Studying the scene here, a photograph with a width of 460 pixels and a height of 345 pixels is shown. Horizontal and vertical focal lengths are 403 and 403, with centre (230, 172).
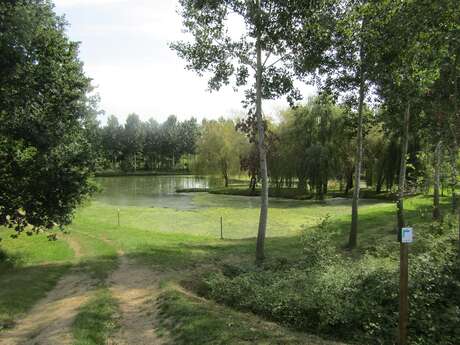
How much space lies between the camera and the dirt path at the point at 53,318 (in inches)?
287

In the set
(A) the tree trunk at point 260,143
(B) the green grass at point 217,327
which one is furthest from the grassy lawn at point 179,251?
(A) the tree trunk at point 260,143

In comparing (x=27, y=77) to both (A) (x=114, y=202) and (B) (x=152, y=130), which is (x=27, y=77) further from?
(B) (x=152, y=130)

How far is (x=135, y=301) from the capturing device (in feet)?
31.9

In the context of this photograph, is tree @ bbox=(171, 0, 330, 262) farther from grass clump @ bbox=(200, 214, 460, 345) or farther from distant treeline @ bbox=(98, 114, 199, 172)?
distant treeline @ bbox=(98, 114, 199, 172)

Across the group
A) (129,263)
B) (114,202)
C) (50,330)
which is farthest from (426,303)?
(114,202)

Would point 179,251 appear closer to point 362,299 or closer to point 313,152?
point 362,299

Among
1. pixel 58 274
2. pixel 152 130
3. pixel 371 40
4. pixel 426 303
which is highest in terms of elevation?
pixel 152 130

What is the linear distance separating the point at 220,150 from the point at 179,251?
39727 mm

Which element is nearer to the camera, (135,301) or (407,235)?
(407,235)

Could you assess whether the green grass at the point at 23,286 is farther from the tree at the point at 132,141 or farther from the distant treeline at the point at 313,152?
the tree at the point at 132,141

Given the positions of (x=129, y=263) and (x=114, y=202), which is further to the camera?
(x=114, y=202)

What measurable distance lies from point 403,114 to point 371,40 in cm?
712

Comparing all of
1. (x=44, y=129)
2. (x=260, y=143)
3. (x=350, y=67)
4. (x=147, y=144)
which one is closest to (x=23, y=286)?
(x=44, y=129)

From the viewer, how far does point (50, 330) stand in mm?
7691
